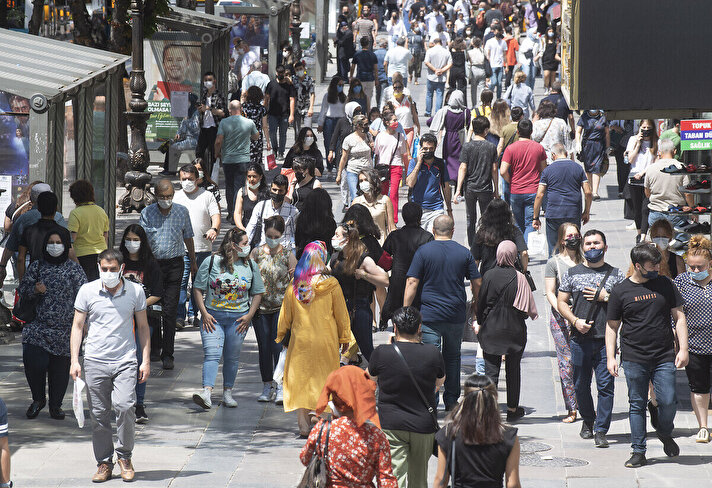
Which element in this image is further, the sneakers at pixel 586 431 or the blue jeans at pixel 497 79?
the blue jeans at pixel 497 79

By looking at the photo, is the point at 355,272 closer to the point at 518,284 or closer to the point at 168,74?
the point at 518,284

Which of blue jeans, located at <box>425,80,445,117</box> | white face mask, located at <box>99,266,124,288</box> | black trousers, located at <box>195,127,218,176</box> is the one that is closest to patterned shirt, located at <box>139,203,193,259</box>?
white face mask, located at <box>99,266,124,288</box>

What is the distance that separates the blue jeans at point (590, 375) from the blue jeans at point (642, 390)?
1.37ft

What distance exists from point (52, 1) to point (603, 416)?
40.1 m

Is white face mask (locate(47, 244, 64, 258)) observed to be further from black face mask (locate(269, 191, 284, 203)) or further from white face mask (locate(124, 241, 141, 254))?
black face mask (locate(269, 191, 284, 203))

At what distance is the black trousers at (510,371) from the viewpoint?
10289 millimetres

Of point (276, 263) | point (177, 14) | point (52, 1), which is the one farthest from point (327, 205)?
point (52, 1)

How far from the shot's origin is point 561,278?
1009 centimetres

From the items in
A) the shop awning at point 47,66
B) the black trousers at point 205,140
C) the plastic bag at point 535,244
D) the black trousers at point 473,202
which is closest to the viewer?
the shop awning at point 47,66

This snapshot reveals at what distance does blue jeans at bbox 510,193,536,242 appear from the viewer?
1569 cm

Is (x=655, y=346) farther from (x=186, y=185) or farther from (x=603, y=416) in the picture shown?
A: (x=186, y=185)

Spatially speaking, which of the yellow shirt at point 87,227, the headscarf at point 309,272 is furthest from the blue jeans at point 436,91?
the headscarf at point 309,272

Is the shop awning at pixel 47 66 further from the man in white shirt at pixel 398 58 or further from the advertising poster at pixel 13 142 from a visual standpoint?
the man in white shirt at pixel 398 58

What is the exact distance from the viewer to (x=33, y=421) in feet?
33.9
